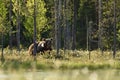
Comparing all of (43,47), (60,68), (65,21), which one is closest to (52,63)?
(60,68)

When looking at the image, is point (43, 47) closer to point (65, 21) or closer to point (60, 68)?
point (65, 21)

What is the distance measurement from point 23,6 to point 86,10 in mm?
22257

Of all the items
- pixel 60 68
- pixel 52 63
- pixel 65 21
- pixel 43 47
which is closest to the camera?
pixel 60 68

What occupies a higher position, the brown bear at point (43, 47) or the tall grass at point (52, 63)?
the tall grass at point (52, 63)

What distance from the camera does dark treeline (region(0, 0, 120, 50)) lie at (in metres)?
37.7

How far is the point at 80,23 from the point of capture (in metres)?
60.8

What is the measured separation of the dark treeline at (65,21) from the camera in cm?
3767

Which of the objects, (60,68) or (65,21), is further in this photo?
(65,21)

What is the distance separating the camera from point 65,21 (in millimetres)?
42656

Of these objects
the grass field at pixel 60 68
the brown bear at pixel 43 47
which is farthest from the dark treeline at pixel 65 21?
the grass field at pixel 60 68

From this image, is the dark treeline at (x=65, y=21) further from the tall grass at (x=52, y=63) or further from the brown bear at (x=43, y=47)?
the tall grass at (x=52, y=63)

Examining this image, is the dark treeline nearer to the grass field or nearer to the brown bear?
the brown bear

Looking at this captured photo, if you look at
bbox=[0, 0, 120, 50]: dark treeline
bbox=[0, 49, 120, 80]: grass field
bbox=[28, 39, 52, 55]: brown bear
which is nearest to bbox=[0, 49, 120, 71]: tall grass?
bbox=[0, 49, 120, 80]: grass field

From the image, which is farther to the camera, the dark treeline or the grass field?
the dark treeline
